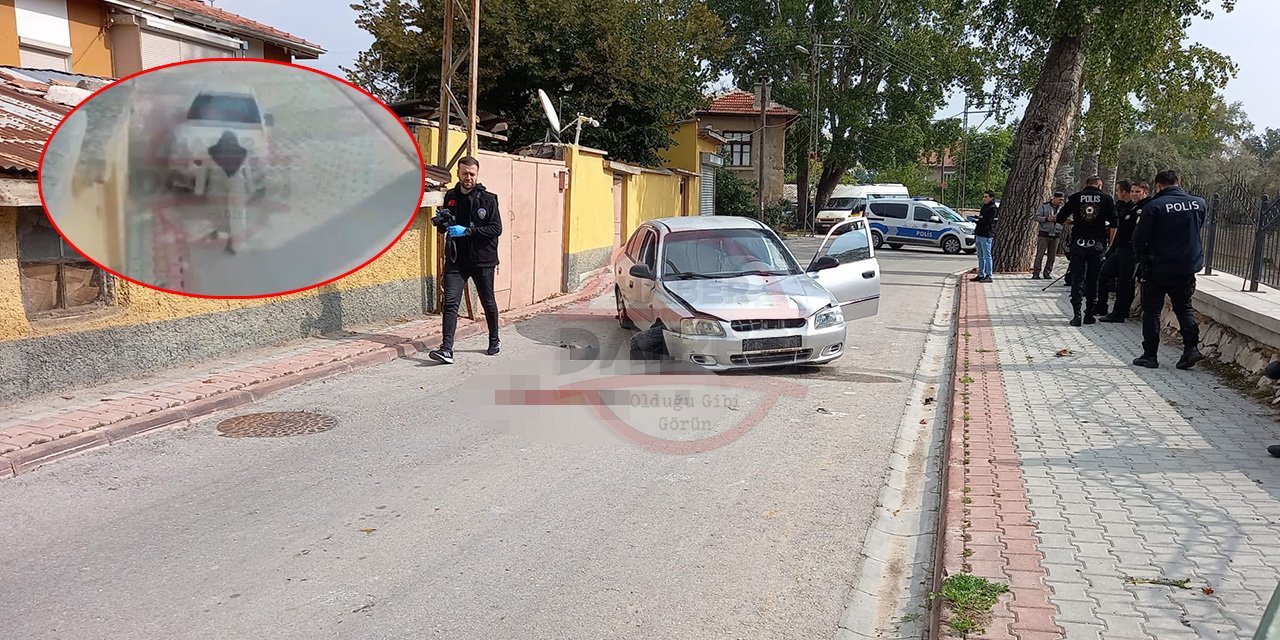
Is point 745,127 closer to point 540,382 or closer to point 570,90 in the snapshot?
point 570,90

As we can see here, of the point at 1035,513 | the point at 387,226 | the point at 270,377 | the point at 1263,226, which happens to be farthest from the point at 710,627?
the point at 1263,226

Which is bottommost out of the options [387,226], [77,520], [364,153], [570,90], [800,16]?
[77,520]

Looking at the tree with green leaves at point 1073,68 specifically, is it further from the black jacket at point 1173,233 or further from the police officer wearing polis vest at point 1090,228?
the black jacket at point 1173,233

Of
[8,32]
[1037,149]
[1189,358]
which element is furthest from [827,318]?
[1037,149]

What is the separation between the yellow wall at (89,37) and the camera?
50.6 feet

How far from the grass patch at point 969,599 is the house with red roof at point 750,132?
4156cm

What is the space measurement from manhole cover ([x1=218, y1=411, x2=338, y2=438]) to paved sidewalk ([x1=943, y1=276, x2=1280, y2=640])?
14.8 ft

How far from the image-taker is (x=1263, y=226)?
9.61 meters

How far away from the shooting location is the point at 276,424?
274 inches

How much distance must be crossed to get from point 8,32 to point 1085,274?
16114 millimetres

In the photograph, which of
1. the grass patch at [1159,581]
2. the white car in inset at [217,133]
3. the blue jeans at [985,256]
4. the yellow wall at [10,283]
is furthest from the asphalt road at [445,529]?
the blue jeans at [985,256]

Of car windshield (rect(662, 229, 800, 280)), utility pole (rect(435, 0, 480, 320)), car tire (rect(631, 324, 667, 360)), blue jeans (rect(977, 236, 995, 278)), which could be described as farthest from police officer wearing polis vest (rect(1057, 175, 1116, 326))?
utility pole (rect(435, 0, 480, 320))

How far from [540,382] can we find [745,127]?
4162 cm

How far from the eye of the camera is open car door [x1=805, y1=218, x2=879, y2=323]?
10.6 meters
